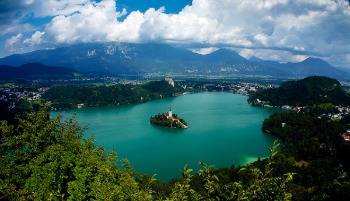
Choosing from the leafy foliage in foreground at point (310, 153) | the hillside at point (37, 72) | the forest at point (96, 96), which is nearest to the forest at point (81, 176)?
the leafy foliage in foreground at point (310, 153)

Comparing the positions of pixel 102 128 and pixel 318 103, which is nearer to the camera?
pixel 102 128

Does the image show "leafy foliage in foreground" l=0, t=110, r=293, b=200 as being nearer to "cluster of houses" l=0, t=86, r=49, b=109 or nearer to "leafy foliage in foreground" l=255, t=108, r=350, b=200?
"leafy foliage in foreground" l=255, t=108, r=350, b=200

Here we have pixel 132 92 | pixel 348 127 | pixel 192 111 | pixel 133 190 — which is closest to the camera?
pixel 133 190

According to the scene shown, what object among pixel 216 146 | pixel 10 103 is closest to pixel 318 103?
pixel 216 146

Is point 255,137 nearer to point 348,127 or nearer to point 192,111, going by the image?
point 348,127

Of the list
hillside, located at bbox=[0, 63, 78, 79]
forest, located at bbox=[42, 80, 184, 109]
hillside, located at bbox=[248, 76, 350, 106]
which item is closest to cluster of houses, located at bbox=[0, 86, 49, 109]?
forest, located at bbox=[42, 80, 184, 109]

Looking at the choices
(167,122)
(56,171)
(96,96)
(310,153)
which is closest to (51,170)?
(56,171)

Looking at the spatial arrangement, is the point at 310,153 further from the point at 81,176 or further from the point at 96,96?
the point at 96,96
